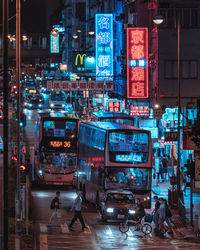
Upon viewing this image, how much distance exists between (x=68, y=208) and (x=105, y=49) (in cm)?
3084

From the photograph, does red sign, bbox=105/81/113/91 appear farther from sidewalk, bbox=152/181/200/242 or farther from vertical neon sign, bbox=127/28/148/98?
sidewalk, bbox=152/181/200/242

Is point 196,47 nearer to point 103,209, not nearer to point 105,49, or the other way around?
point 105,49

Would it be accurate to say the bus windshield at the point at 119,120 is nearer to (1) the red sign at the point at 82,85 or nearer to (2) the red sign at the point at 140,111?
(2) the red sign at the point at 140,111

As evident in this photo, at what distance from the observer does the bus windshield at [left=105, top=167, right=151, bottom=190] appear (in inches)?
1193

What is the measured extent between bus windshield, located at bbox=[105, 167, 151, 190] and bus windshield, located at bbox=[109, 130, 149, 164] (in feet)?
1.71

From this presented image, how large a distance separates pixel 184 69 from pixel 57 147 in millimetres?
14558

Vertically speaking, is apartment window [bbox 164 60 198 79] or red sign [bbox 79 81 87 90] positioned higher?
apartment window [bbox 164 60 198 79]

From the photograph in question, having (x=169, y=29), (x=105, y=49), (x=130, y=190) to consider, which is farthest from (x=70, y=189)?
(x=105, y=49)

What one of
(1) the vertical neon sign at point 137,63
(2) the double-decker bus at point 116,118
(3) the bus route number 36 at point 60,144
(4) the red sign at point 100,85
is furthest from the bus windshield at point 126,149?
(4) the red sign at point 100,85

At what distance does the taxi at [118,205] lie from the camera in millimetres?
27469

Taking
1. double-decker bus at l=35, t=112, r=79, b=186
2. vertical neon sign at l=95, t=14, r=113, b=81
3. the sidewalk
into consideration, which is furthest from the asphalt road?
vertical neon sign at l=95, t=14, r=113, b=81

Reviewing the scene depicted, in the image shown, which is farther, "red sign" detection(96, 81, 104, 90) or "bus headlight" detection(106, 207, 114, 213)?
"red sign" detection(96, 81, 104, 90)

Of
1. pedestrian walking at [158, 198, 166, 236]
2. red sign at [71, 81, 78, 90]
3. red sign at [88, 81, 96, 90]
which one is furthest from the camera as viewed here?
red sign at [71, 81, 78, 90]

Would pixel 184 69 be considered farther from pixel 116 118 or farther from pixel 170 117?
pixel 116 118
